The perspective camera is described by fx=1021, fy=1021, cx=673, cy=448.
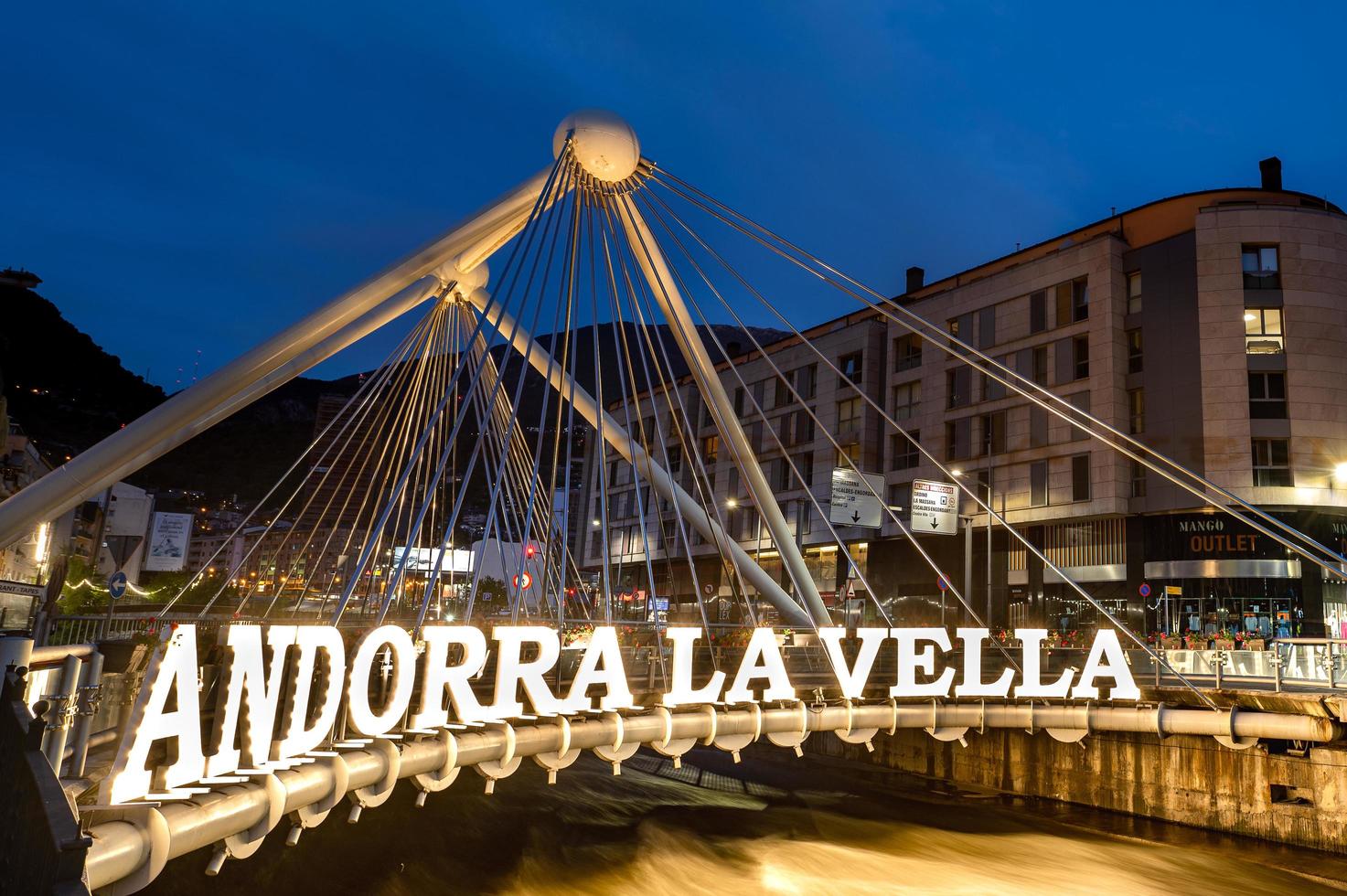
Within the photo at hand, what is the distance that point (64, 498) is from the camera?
728 inches

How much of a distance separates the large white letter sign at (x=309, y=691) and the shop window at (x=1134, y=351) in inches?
1923

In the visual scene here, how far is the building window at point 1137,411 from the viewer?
51094 millimetres

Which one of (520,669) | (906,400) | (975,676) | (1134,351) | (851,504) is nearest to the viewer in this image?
(520,669)

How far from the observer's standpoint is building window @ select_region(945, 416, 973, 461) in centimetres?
5928

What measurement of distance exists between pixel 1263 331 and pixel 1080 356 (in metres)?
8.77

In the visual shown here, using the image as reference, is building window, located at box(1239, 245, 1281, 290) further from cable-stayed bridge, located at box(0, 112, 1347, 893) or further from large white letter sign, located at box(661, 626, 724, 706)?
large white letter sign, located at box(661, 626, 724, 706)

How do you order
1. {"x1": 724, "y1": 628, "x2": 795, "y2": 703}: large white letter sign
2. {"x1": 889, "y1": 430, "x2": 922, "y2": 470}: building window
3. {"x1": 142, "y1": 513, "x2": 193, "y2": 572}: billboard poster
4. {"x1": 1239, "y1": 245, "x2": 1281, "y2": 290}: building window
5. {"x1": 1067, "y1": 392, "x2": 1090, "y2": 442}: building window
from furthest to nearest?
1. {"x1": 889, "y1": 430, "x2": 922, "y2": 470}: building window
2. {"x1": 1067, "y1": 392, "x2": 1090, "y2": 442}: building window
3. {"x1": 1239, "y1": 245, "x2": 1281, "y2": 290}: building window
4. {"x1": 142, "y1": 513, "x2": 193, "y2": 572}: billboard poster
5. {"x1": 724, "y1": 628, "x2": 795, "y2": 703}: large white letter sign

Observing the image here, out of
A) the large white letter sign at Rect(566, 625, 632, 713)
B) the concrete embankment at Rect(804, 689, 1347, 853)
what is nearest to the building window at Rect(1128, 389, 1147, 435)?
the concrete embankment at Rect(804, 689, 1347, 853)

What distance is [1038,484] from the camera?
179ft

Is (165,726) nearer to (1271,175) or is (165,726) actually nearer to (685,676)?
(685,676)

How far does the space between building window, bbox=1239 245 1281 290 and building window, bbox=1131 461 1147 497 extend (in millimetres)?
9813

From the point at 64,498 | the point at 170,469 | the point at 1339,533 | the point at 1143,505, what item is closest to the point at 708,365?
the point at 64,498

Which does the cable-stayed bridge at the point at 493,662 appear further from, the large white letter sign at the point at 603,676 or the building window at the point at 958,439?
the building window at the point at 958,439

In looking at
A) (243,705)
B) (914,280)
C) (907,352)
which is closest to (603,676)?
(243,705)
